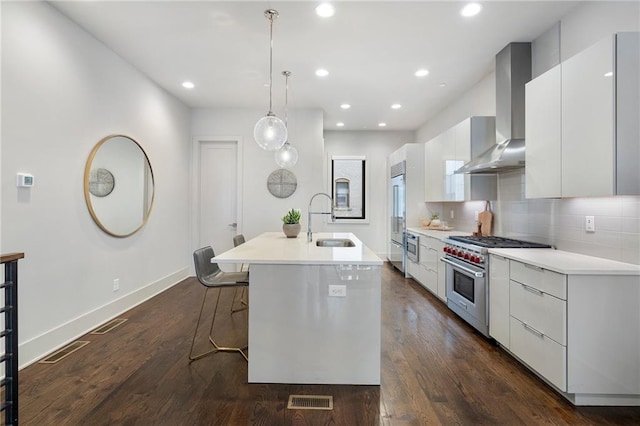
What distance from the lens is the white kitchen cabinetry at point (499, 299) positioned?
2600 mm

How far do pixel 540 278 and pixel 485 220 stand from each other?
6.19 ft

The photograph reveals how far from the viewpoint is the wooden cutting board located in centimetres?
389

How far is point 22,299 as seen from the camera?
2453 millimetres

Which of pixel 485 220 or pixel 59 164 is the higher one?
pixel 59 164

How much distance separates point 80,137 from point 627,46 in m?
4.24

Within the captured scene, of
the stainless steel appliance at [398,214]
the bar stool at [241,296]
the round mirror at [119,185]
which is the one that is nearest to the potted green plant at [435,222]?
the stainless steel appliance at [398,214]

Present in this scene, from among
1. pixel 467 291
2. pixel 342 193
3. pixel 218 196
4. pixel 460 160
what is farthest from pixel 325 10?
pixel 342 193

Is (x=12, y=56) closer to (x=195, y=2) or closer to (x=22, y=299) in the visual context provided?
(x=195, y=2)

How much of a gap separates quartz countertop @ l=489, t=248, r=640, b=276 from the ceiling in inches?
78.8

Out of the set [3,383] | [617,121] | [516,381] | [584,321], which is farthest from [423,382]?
[3,383]

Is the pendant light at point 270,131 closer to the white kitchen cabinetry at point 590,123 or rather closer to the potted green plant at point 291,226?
the potted green plant at point 291,226

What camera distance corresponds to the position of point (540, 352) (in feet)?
7.17

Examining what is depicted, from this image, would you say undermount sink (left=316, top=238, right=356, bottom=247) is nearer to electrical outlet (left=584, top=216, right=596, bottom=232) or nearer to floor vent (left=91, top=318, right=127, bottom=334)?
electrical outlet (left=584, top=216, right=596, bottom=232)

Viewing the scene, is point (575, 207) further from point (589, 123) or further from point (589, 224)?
point (589, 123)
